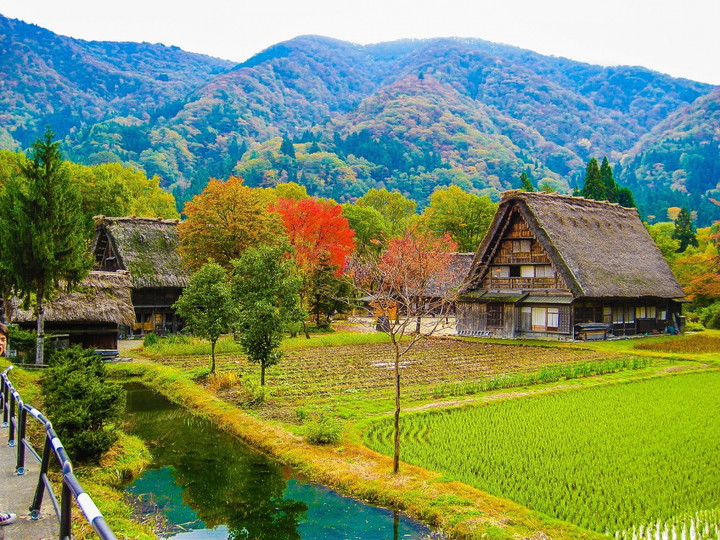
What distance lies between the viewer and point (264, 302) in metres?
20.4

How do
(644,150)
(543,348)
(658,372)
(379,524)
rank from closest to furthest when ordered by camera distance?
(379,524) < (658,372) < (543,348) < (644,150)

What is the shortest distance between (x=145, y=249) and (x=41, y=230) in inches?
576

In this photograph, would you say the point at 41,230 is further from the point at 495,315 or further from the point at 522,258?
the point at 522,258

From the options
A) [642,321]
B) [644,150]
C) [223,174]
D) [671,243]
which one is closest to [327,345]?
[642,321]

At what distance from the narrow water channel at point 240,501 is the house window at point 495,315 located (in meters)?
27.5

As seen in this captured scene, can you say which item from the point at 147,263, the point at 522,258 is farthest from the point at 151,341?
the point at 522,258

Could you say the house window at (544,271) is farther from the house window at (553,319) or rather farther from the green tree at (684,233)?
the green tree at (684,233)

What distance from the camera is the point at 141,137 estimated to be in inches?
5310

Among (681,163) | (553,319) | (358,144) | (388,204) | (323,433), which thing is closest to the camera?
(323,433)

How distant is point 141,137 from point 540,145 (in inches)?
4435

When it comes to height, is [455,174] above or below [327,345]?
above

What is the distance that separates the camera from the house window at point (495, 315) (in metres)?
40.3

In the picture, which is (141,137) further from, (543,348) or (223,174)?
(543,348)

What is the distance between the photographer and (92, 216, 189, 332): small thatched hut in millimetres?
38344
